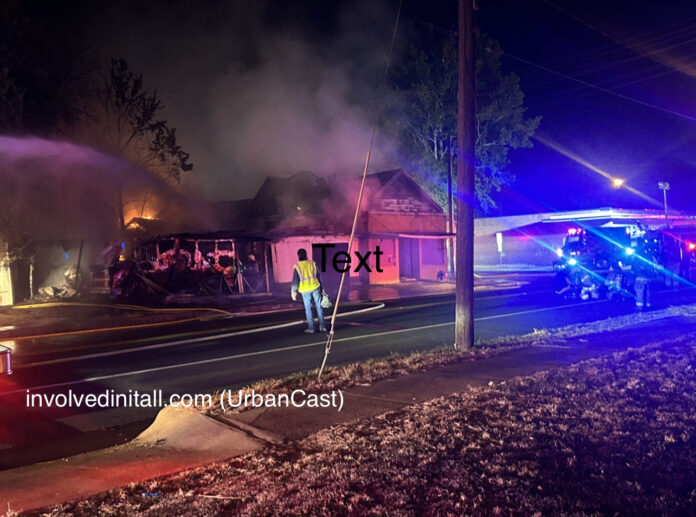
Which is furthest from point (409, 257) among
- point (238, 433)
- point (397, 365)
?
point (238, 433)

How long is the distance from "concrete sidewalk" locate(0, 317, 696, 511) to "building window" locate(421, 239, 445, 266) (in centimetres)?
2337

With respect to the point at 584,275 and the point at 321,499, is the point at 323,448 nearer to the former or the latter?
the point at 321,499

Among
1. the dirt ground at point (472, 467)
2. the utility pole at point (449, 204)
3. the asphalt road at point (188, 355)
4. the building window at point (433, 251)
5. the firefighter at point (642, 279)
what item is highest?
the utility pole at point (449, 204)

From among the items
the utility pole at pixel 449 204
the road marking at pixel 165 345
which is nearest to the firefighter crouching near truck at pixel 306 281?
the road marking at pixel 165 345

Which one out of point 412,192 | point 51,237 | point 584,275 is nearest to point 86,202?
point 51,237

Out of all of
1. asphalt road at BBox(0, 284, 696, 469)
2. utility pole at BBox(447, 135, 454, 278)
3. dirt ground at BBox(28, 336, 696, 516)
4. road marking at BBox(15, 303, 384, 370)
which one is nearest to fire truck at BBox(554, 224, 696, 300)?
asphalt road at BBox(0, 284, 696, 469)

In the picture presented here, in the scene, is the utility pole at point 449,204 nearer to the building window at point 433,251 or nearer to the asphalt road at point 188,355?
the building window at point 433,251

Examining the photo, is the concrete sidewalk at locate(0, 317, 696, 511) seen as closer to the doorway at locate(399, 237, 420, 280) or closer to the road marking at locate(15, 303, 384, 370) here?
the road marking at locate(15, 303, 384, 370)

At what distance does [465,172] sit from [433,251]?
76.9 feet

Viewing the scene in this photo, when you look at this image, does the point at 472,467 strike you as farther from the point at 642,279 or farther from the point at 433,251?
the point at 433,251

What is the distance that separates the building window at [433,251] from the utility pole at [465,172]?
2298 centimetres

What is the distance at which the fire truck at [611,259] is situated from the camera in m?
16.5

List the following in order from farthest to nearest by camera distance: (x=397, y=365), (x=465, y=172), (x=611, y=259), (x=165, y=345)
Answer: (x=611, y=259) < (x=165, y=345) < (x=465, y=172) < (x=397, y=365)

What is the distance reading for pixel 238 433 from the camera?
527 cm
